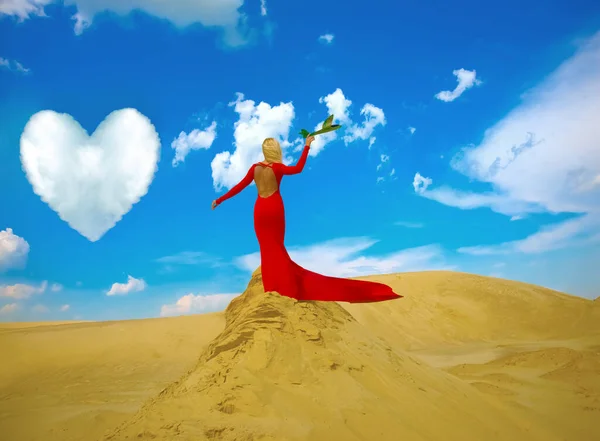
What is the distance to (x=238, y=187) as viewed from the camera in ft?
17.7

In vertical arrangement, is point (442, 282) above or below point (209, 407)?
above


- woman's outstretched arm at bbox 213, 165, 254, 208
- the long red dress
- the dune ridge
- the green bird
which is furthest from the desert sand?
the green bird

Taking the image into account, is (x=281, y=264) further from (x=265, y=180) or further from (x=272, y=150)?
(x=272, y=150)

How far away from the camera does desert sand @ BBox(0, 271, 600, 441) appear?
3.38 meters

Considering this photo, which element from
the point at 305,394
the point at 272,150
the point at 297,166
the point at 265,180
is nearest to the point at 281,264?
the point at 265,180

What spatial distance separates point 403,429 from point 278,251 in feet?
7.25

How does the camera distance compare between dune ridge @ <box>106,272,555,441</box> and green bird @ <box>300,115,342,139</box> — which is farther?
green bird @ <box>300,115,342,139</box>

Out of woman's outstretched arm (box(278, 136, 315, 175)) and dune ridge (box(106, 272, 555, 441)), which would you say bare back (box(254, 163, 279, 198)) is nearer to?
woman's outstretched arm (box(278, 136, 315, 175))

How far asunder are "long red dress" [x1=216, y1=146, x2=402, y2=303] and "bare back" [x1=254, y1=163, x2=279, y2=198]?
0.04 meters

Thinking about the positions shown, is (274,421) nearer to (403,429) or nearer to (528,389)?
(403,429)

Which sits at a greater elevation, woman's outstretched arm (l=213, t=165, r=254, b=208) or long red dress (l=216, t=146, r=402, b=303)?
woman's outstretched arm (l=213, t=165, r=254, b=208)

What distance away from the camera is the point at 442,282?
→ 62.0 ft

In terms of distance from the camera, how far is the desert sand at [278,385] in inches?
133

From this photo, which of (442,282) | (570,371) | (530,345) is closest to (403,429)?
(570,371)
